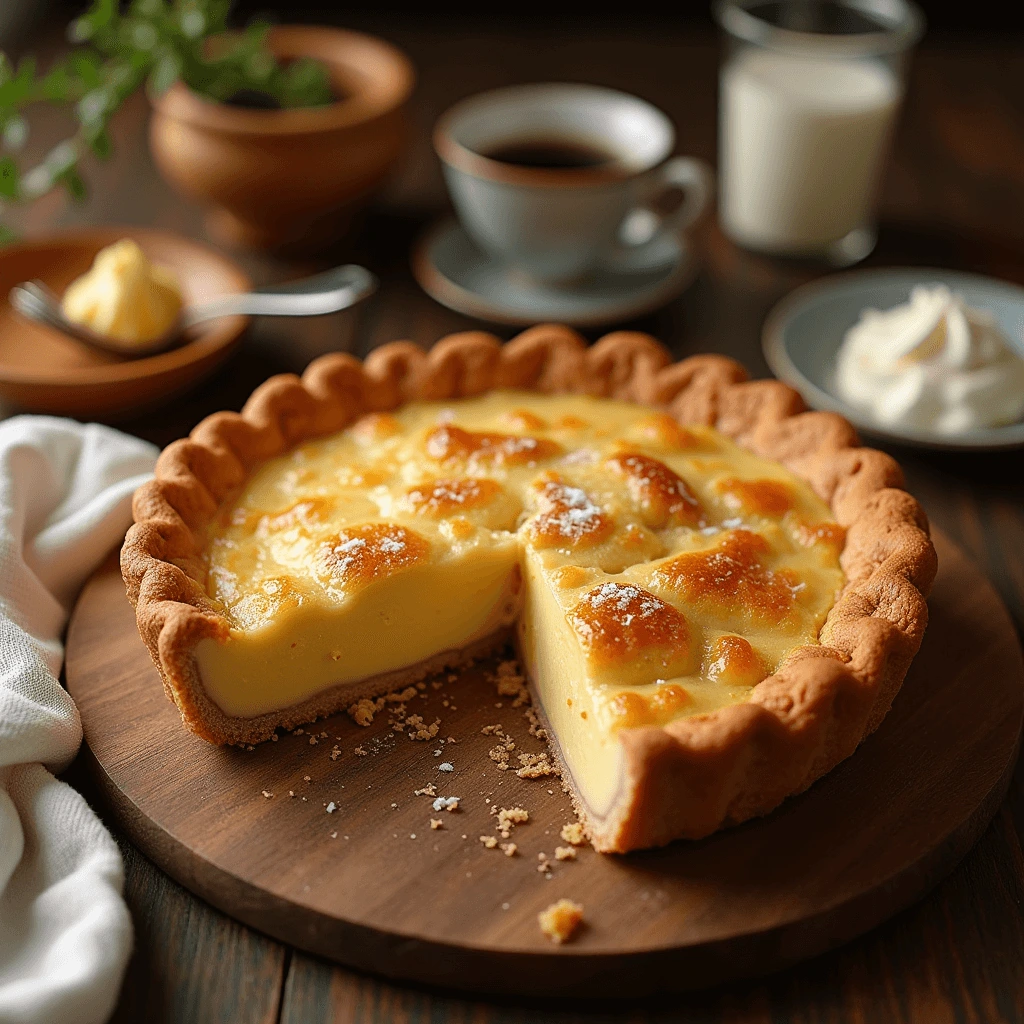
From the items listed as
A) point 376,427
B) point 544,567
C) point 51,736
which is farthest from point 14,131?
point 544,567

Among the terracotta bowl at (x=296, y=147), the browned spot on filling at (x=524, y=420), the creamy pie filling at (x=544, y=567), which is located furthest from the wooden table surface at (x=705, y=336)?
the browned spot on filling at (x=524, y=420)

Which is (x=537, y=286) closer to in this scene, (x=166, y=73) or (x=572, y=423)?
(x=572, y=423)

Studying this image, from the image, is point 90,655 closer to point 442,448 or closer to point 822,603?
point 442,448

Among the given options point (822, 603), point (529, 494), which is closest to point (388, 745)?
point (529, 494)

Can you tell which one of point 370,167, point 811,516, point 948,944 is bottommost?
point 948,944

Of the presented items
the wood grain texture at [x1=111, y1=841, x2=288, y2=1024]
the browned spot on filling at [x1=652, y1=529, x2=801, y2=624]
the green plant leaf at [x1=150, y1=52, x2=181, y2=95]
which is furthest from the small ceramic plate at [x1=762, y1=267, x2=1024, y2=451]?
the wood grain texture at [x1=111, y1=841, x2=288, y2=1024]
